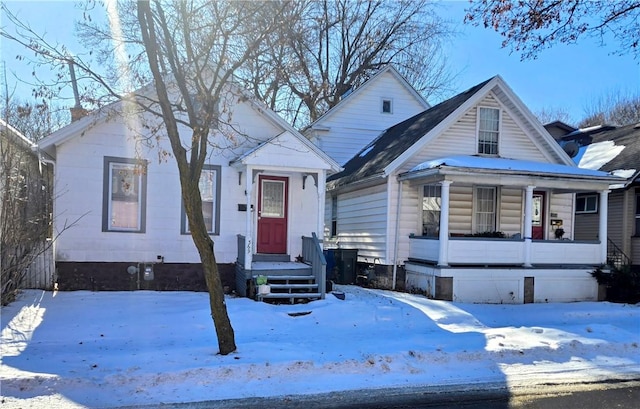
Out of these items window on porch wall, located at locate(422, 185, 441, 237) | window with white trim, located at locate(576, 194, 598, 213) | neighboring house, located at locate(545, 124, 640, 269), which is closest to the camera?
window on porch wall, located at locate(422, 185, 441, 237)

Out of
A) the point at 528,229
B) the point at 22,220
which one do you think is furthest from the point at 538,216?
the point at 22,220

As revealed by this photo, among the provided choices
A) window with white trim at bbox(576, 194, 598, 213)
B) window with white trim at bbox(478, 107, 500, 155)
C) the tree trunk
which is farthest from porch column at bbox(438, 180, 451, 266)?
window with white trim at bbox(576, 194, 598, 213)

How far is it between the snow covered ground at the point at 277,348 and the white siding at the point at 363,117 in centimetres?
959

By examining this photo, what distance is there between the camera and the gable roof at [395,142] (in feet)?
47.3

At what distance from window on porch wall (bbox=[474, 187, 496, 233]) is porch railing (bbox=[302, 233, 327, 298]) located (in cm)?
559

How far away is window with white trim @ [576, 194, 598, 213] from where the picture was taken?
18797 mm

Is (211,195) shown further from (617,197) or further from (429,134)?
(617,197)

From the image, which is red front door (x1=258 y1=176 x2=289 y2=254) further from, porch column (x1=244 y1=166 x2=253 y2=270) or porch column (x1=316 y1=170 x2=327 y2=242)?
porch column (x1=244 y1=166 x2=253 y2=270)

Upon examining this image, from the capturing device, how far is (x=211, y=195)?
40.0 feet

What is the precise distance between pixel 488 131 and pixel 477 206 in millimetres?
2330

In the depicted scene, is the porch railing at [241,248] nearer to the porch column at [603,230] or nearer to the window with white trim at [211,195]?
the window with white trim at [211,195]

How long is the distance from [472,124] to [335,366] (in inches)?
415

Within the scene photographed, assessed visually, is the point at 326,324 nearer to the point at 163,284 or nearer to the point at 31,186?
the point at 163,284

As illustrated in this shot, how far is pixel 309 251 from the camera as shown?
483 inches
